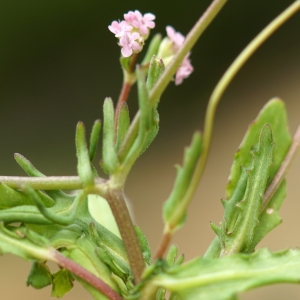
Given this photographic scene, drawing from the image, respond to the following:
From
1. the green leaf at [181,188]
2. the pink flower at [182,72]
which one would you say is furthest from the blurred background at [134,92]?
the green leaf at [181,188]

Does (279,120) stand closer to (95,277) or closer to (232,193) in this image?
(232,193)

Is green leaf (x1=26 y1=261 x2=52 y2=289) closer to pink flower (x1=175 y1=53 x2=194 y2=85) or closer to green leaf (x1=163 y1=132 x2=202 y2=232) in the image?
green leaf (x1=163 y1=132 x2=202 y2=232)

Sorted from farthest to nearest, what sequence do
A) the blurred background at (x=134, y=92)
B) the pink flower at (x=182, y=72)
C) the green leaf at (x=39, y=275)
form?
1. the blurred background at (x=134, y=92)
2. the pink flower at (x=182, y=72)
3. the green leaf at (x=39, y=275)

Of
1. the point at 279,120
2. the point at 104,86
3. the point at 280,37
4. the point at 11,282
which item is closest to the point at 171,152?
the point at 104,86

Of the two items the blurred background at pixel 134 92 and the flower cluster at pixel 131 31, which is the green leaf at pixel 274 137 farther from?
the blurred background at pixel 134 92

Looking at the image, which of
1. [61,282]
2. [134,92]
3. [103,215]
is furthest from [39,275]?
[134,92]

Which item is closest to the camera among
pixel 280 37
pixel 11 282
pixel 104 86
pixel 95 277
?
pixel 95 277

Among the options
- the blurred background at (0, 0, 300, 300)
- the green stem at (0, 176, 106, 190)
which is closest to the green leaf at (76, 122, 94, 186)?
the green stem at (0, 176, 106, 190)
